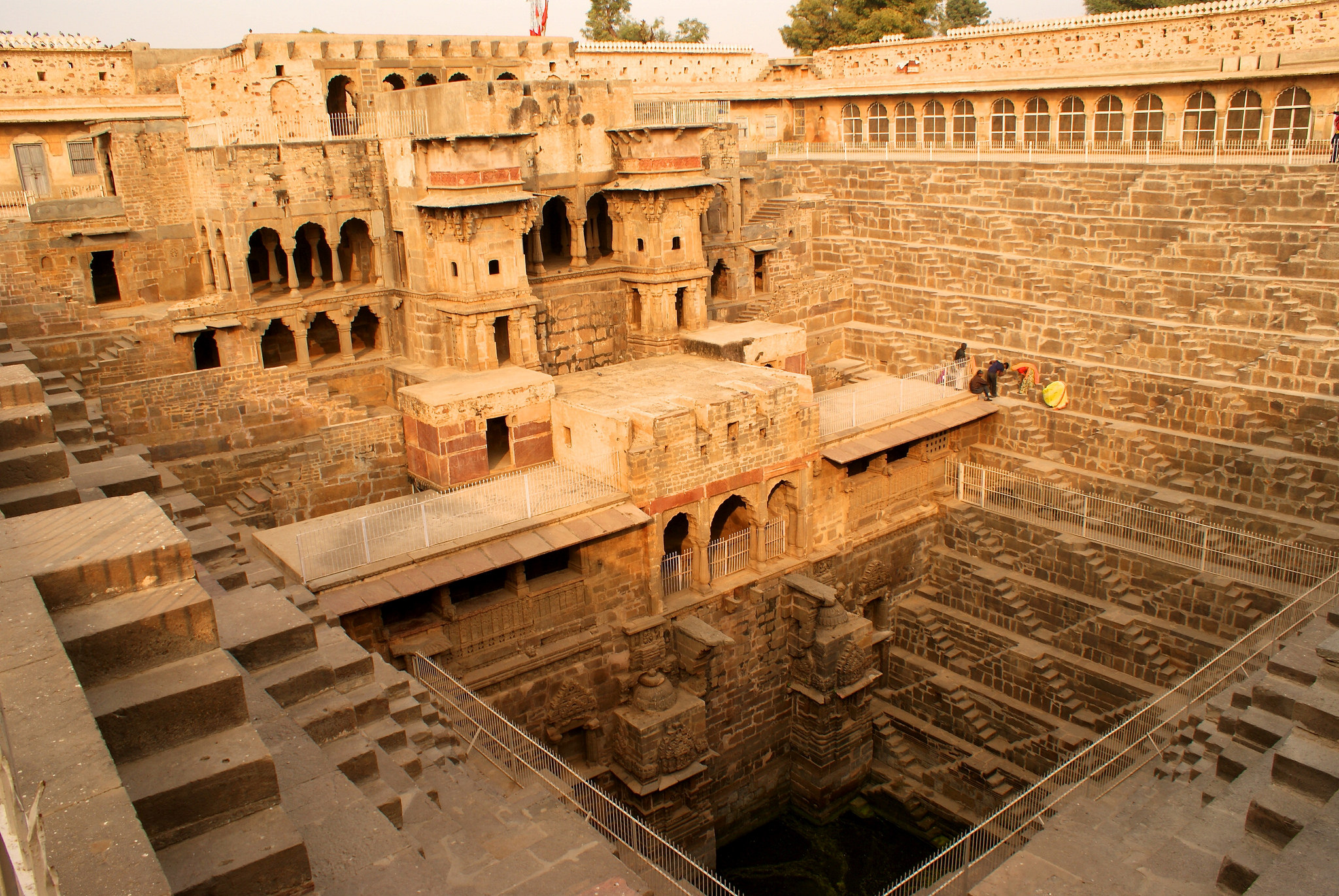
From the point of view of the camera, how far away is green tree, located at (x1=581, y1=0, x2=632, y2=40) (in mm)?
53938

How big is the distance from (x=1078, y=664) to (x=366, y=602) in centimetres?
1280

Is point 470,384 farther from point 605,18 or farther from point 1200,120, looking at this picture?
point 605,18

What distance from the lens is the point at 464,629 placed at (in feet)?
52.2

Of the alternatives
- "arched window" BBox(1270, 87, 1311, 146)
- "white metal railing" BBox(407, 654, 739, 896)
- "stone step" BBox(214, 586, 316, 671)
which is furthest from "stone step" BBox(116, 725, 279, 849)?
"arched window" BBox(1270, 87, 1311, 146)

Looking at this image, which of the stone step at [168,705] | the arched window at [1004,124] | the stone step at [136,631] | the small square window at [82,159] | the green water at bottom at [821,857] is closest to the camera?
the stone step at [168,705]

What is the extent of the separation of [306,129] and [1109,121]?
801 inches

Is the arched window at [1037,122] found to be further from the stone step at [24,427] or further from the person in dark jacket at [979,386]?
the stone step at [24,427]

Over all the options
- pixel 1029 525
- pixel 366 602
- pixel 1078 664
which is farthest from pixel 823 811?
pixel 366 602

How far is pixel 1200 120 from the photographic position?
25625 mm

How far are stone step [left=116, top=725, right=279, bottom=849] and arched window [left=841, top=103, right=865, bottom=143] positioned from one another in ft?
104

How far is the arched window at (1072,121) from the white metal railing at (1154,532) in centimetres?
1185

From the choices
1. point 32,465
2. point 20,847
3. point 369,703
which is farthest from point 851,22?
point 20,847

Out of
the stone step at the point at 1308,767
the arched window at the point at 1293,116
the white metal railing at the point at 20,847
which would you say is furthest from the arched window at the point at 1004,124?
the white metal railing at the point at 20,847

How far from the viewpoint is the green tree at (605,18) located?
5394 centimetres
